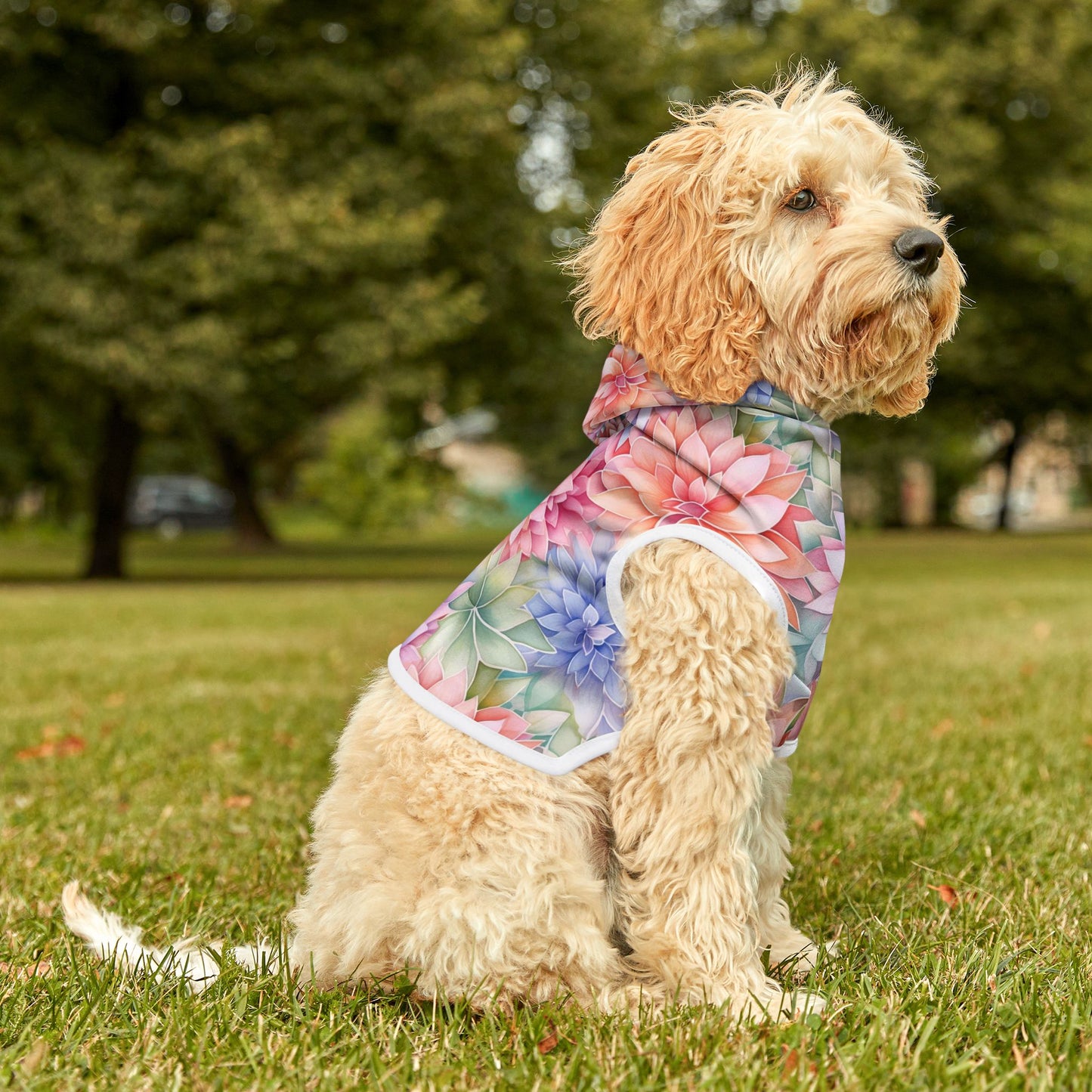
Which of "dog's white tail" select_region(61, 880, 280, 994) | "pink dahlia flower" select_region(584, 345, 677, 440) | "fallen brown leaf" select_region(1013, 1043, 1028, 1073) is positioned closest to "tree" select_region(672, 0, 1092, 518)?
"pink dahlia flower" select_region(584, 345, 677, 440)

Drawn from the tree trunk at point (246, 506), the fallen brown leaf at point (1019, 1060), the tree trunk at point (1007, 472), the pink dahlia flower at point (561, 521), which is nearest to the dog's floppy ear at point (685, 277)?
the pink dahlia flower at point (561, 521)

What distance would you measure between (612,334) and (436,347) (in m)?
18.2

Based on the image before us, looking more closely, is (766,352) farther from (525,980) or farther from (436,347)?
(436,347)

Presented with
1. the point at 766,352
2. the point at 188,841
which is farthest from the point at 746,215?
the point at 188,841

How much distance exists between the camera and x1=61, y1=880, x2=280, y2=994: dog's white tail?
2988 millimetres

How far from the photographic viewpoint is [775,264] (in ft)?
9.30

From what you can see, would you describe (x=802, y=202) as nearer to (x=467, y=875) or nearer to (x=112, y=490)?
(x=467, y=875)

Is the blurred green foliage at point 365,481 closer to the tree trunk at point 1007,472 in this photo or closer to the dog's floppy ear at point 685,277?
the tree trunk at point 1007,472

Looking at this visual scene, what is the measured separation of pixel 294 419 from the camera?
24.5m

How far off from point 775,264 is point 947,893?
2.07 metres

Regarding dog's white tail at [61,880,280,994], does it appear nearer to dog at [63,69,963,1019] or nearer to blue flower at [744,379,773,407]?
dog at [63,69,963,1019]

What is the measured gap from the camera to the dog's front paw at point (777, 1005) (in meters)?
2.66

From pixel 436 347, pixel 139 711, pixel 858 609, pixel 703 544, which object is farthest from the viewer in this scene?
pixel 436 347

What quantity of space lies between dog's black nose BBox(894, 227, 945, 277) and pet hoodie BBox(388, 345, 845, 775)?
0.42 m
